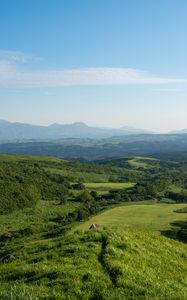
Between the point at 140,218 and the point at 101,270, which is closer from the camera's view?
the point at 101,270

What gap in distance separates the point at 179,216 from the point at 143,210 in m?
15.8

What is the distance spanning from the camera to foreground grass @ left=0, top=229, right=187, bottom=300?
15.5 metres

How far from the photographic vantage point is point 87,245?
22406 millimetres

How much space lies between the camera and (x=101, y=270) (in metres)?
18.4

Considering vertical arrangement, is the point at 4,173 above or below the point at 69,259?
below

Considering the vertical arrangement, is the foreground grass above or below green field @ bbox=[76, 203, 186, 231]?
above

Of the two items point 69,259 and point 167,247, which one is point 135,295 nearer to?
point 69,259

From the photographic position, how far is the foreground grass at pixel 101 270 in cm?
1545

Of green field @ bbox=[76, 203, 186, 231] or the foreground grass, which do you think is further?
green field @ bbox=[76, 203, 186, 231]

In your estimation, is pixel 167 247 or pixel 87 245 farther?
pixel 167 247

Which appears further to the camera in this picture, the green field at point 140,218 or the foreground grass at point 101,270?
the green field at point 140,218

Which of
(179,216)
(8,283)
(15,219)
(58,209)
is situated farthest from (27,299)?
(58,209)

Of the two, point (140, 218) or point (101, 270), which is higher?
point (101, 270)

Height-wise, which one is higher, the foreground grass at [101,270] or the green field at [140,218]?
the foreground grass at [101,270]
